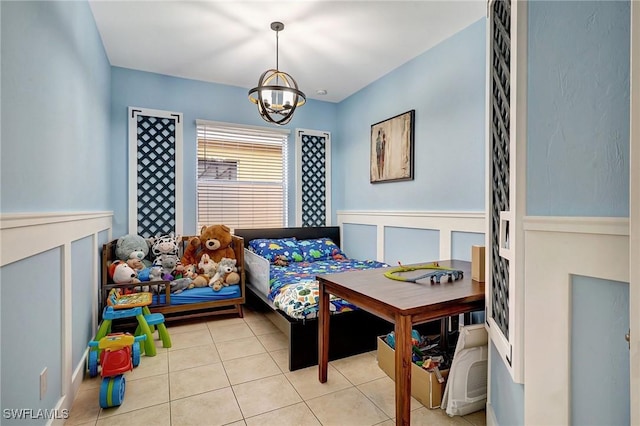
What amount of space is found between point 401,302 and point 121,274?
2.52 m

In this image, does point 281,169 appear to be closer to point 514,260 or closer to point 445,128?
point 445,128

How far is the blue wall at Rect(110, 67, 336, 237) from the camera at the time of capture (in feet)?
11.8

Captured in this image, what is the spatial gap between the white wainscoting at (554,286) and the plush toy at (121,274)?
9.71 ft

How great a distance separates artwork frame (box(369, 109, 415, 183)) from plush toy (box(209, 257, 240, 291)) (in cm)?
197

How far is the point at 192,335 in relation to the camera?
9.54 ft

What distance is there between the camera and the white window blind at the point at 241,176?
4.07m

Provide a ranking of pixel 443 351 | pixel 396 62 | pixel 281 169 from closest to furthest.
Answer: pixel 443 351 < pixel 396 62 < pixel 281 169

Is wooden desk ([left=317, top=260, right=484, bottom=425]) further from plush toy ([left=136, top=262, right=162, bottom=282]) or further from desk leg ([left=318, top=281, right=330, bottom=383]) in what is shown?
plush toy ([left=136, top=262, right=162, bottom=282])

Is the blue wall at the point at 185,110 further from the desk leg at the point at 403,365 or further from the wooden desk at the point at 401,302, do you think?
the desk leg at the point at 403,365

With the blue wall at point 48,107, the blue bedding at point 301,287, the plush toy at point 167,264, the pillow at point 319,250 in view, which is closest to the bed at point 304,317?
the blue bedding at point 301,287

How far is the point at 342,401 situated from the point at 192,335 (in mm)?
1638

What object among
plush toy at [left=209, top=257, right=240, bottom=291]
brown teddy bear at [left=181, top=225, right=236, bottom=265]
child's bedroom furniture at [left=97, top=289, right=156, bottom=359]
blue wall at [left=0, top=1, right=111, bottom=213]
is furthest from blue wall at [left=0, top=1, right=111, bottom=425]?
brown teddy bear at [left=181, top=225, right=236, bottom=265]

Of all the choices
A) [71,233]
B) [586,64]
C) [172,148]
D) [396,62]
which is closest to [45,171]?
[71,233]

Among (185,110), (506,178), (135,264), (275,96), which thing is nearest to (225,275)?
(135,264)
